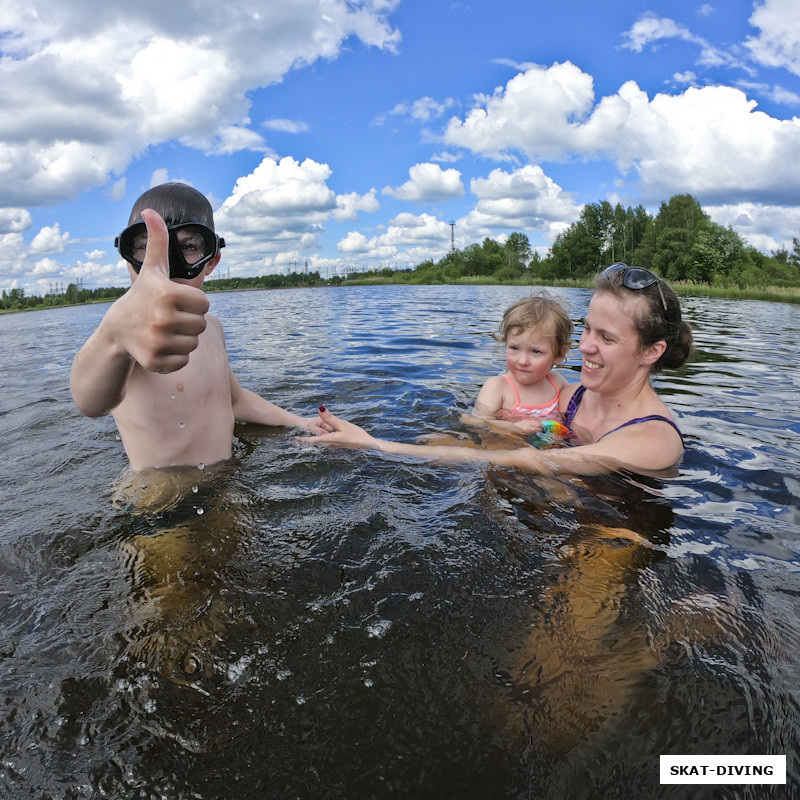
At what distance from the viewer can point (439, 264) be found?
133875mm

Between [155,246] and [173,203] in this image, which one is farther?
[173,203]

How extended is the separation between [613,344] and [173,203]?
2.76m

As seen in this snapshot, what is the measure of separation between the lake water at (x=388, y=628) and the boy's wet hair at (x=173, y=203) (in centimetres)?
143

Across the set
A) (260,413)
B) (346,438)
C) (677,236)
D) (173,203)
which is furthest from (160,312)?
(677,236)

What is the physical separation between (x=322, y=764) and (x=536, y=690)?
715 mm

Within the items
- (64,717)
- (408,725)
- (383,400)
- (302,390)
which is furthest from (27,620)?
(302,390)

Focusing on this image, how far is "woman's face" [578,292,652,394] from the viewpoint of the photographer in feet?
11.4

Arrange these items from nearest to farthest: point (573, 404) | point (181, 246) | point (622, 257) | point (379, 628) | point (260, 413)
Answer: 1. point (379, 628)
2. point (181, 246)
3. point (260, 413)
4. point (573, 404)
5. point (622, 257)

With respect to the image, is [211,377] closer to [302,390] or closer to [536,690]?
[536,690]

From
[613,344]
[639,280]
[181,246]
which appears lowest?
[613,344]

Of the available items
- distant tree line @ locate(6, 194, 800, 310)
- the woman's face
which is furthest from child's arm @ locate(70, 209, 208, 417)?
distant tree line @ locate(6, 194, 800, 310)

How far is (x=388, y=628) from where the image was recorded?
2.00m

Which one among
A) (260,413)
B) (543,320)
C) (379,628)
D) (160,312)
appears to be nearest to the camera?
(160,312)

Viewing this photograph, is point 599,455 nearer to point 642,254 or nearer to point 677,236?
point 677,236
